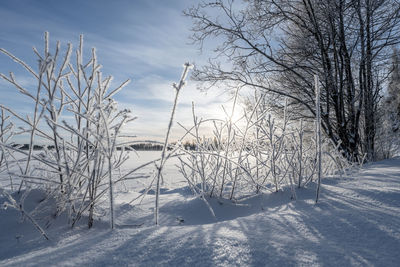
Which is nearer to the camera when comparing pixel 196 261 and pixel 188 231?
pixel 196 261

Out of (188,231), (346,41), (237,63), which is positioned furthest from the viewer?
(237,63)

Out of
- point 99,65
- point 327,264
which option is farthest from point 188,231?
point 99,65

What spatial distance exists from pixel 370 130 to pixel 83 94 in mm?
6093

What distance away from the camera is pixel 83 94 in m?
1.41

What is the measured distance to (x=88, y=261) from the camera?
0.74 m

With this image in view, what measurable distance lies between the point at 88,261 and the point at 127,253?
115 millimetres

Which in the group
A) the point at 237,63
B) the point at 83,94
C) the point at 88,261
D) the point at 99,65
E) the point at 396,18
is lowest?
the point at 88,261

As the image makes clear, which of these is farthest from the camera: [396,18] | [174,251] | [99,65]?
[396,18]

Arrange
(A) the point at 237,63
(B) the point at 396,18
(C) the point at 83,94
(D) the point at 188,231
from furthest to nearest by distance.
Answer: (A) the point at 237,63, (B) the point at 396,18, (C) the point at 83,94, (D) the point at 188,231

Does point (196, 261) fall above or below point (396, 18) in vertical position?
below

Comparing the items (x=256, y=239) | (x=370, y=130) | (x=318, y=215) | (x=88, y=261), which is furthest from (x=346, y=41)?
(x=88, y=261)

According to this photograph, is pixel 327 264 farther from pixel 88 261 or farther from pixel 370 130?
pixel 370 130

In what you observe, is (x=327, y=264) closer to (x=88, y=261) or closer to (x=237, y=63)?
(x=88, y=261)

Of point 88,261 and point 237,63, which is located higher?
point 237,63
